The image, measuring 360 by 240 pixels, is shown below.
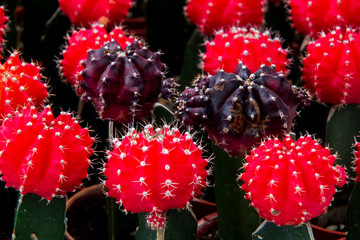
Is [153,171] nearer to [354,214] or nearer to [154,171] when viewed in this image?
[154,171]

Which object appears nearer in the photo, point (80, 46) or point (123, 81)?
point (123, 81)

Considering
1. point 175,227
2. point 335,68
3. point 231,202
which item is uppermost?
point 335,68

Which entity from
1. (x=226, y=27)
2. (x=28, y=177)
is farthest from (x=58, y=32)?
(x=28, y=177)

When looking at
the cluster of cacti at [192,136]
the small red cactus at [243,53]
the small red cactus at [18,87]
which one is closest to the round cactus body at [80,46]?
the cluster of cacti at [192,136]

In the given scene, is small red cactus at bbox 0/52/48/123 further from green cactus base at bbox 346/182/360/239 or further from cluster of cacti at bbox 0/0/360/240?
green cactus base at bbox 346/182/360/239

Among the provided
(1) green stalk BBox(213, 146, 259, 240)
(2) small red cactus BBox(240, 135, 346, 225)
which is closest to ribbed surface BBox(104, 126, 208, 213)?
(2) small red cactus BBox(240, 135, 346, 225)

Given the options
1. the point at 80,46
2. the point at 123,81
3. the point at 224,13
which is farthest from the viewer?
the point at 224,13

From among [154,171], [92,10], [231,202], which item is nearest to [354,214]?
[231,202]
